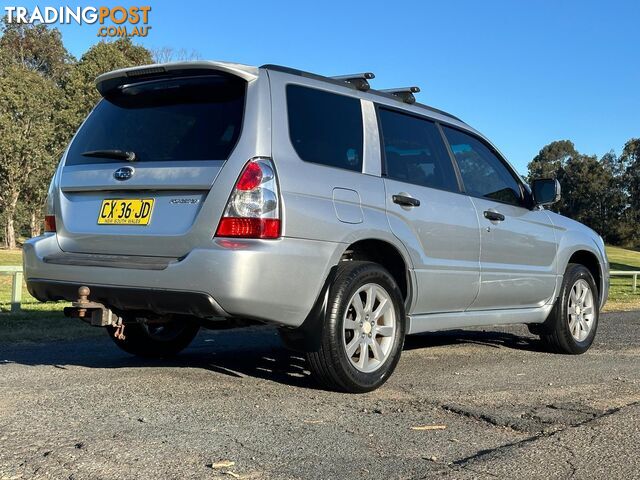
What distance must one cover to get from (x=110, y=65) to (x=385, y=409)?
4153 cm

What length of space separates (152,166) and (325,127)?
3.71ft

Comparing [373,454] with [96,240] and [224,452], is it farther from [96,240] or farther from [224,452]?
[96,240]

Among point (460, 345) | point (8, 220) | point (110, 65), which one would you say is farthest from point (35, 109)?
point (460, 345)

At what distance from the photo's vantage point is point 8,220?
4634 centimetres

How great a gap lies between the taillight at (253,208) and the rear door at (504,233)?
85.4 inches

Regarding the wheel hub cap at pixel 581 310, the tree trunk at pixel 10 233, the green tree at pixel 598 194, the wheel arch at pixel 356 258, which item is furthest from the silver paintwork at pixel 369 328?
the green tree at pixel 598 194

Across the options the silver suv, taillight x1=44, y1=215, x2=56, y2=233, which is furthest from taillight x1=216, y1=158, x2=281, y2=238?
taillight x1=44, y1=215, x2=56, y2=233

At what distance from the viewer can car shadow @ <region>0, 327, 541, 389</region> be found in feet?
17.2

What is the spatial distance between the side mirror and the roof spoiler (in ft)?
10.2

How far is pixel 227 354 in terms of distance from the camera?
6.09 meters

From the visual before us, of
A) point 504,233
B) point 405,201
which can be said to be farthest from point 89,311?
point 504,233

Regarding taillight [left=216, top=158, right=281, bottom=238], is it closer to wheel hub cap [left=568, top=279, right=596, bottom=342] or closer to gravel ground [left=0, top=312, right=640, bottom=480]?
gravel ground [left=0, top=312, right=640, bottom=480]

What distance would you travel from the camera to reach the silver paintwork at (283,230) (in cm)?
398

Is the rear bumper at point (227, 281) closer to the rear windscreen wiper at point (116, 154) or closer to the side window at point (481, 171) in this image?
the rear windscreen wiper at point (116, 154)
